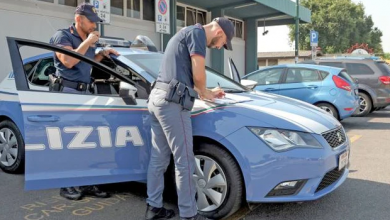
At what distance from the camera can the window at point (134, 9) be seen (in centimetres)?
1384

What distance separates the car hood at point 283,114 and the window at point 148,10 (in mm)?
11356

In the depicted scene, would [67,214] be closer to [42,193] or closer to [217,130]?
[42,193]

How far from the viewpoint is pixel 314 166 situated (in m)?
3.19

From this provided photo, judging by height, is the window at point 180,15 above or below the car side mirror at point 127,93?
above

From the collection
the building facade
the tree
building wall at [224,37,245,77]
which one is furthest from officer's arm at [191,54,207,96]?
the tree

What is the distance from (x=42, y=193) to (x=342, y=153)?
3.11m

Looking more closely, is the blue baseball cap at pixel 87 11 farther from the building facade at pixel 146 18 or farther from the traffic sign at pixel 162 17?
the building facade at pixel 146 18

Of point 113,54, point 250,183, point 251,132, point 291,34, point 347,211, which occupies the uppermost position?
point 291,34

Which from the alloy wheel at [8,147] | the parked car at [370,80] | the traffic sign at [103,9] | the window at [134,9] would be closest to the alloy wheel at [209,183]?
the alloy wheel at [8,147]

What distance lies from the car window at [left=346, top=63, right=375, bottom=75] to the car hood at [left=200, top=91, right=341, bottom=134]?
7.85m

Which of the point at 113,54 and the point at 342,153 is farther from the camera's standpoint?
the point at 113,54

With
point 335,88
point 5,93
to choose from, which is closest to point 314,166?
point 5,93

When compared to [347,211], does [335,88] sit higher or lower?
higher

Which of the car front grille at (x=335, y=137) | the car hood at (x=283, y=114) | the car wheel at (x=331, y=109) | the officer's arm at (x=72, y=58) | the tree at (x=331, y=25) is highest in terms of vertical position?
the tree at (x=331, y=25)
